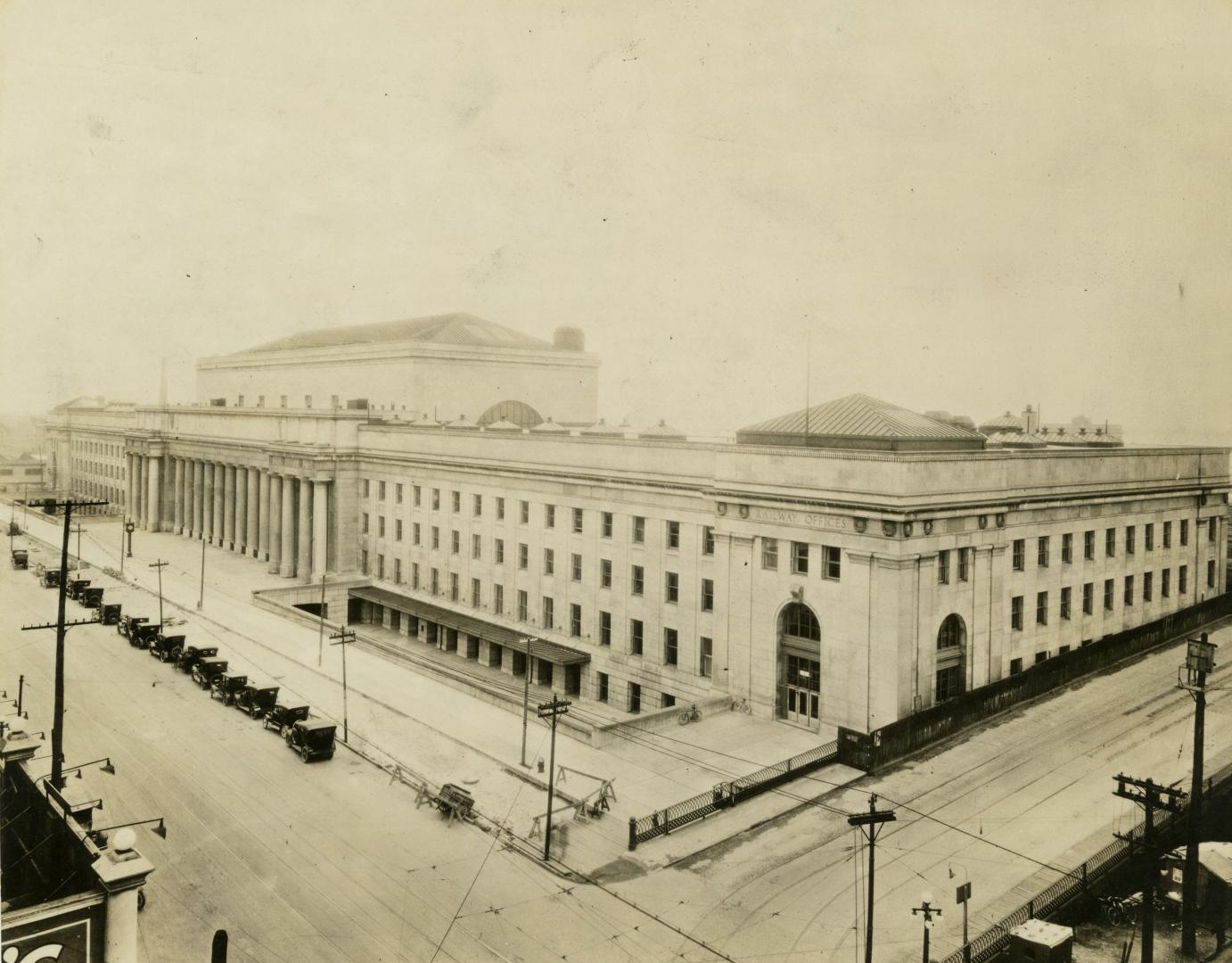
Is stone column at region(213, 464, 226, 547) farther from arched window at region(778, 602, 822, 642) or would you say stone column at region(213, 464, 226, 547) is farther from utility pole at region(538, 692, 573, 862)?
utility pole at region(538, 692, 573, 862)

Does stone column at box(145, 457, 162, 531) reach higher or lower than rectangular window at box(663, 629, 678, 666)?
higher

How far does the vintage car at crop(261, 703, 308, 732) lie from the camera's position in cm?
3562

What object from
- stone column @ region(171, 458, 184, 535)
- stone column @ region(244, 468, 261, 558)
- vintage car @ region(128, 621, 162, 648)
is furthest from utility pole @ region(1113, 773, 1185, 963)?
stone column @ region(171, 458, 184, 535)

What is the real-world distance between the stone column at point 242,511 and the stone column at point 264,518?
3899 millimetres

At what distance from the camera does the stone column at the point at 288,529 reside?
7119 cm

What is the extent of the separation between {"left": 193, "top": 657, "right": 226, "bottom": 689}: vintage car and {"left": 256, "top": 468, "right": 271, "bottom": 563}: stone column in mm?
36795

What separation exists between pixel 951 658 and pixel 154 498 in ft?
276

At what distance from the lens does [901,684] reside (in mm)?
35469

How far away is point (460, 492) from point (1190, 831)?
44555 mm

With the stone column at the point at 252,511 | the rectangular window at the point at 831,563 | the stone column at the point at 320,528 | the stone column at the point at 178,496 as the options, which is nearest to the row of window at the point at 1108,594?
the rectangular window at the point at 831,563

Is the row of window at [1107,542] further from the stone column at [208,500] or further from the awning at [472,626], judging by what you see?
the stone column at [208,500]

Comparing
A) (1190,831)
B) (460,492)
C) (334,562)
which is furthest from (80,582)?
(1190,831)

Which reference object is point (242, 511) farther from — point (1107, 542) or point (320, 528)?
point (1107, 542)

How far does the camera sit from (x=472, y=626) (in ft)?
182
